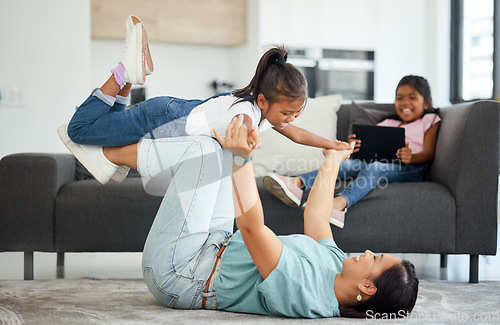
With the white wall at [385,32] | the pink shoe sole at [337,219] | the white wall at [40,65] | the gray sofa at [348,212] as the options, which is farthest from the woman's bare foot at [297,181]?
the white wall at [385,32]

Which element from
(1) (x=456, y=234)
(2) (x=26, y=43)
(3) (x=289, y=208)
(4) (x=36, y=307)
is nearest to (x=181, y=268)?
(4) (x=36, y=307)

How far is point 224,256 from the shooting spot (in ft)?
5.49

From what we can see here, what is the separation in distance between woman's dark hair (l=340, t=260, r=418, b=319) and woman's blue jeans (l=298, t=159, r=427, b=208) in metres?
0.87

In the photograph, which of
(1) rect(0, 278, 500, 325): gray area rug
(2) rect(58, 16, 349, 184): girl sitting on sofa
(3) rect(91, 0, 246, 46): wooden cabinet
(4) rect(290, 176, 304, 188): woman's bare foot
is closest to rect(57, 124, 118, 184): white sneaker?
(2) rect(58, 16, 349, 184): girl sitting on sofa

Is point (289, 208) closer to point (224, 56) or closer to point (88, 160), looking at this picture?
point (88, 160)

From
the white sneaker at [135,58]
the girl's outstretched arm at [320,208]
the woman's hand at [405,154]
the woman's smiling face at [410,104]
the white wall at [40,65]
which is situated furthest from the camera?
the white wall at [40,65]

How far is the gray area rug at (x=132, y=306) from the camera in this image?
164 centimetres

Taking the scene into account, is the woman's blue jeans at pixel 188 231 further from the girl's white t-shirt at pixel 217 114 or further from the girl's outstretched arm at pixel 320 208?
the girl's outstretched arm at pixel 320 208

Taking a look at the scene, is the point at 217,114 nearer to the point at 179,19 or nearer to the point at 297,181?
the point at 297,181

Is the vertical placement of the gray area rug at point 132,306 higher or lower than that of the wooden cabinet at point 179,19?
lower

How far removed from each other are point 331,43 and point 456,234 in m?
3.54

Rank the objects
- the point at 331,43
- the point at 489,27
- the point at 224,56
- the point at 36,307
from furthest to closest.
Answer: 1. the point at 224,56
2. the point at 331,43
3. the point at 489,27
4. the point at 36,307

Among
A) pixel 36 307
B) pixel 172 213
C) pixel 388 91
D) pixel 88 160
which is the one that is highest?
pixel 388 91

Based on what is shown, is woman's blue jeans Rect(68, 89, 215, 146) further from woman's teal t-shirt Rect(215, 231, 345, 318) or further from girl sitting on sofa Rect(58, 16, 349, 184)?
woman's teal t-shirt Rect(215, 231, 345, 318)
